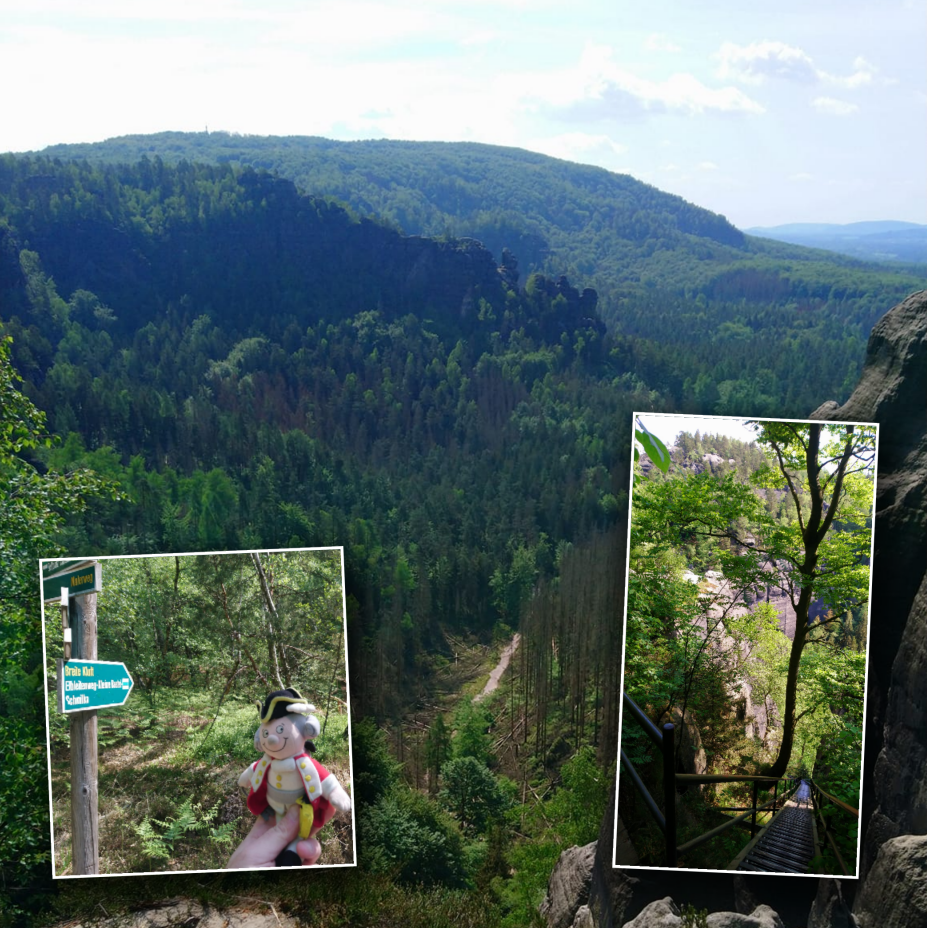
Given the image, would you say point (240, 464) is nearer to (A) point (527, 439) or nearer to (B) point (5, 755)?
(A) point (527, 439)

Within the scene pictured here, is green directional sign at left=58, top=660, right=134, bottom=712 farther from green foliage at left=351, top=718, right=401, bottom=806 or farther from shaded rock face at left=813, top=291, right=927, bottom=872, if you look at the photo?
shaded rock face at left=813, top=291, right=927, bottom=872

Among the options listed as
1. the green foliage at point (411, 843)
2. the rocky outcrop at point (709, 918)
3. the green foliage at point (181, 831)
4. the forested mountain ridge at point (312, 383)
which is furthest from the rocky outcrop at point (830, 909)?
the forested mountain ridge at point (312, 383)

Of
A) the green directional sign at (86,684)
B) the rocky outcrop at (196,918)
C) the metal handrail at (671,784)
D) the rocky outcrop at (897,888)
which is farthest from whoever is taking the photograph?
the rocky outcrop at (196,918)

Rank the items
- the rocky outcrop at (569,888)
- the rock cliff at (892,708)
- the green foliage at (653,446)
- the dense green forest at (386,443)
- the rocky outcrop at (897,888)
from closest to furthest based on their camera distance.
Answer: the rocky outcrop at (897,888)
the rock cliff at (892,708)
the green foliage at (653,446)
the rocky outcrop at (569,888)
the dense green forest at (386,443)

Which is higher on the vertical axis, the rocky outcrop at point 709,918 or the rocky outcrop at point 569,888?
the rocky outcrop at point 709,918

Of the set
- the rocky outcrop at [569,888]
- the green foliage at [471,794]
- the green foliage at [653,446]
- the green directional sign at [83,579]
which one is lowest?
the green foliage at [471,794]

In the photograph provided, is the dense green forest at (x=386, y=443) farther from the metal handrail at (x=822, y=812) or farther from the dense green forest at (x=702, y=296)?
the metal handrail at (x=822, y=812)

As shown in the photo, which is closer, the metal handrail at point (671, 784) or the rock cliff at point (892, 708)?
the rock cliff at point (892, 708)
